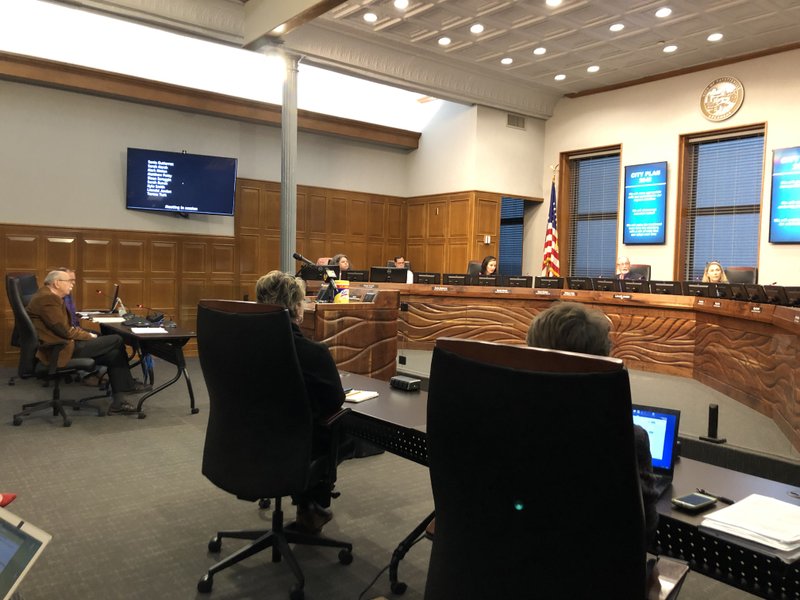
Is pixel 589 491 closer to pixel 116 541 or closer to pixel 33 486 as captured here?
pixel 116 541

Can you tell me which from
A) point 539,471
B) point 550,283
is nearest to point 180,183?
point 550,283

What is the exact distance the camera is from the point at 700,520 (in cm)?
146

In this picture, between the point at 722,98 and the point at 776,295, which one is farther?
the point at 722,98

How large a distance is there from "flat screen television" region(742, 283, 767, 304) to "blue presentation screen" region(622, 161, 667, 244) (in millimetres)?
3951

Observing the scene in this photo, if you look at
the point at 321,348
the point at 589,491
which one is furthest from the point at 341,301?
the point at 589,491

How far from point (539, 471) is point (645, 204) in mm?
8817

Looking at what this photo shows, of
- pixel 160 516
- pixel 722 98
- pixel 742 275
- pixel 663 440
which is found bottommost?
pixel 160 516

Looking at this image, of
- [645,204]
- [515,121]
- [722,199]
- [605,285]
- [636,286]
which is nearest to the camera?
[636,286]

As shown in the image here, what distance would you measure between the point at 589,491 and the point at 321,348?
1.39m

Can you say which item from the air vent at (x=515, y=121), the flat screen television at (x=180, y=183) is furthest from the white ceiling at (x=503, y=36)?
Answer: the flat screen television at (x=180, y=183)

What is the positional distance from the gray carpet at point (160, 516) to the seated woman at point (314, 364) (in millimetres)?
386

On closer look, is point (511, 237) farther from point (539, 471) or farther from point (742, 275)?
point (539, 471)

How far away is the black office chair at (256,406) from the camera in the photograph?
2168 millimetres

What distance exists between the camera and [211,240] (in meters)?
8.76
